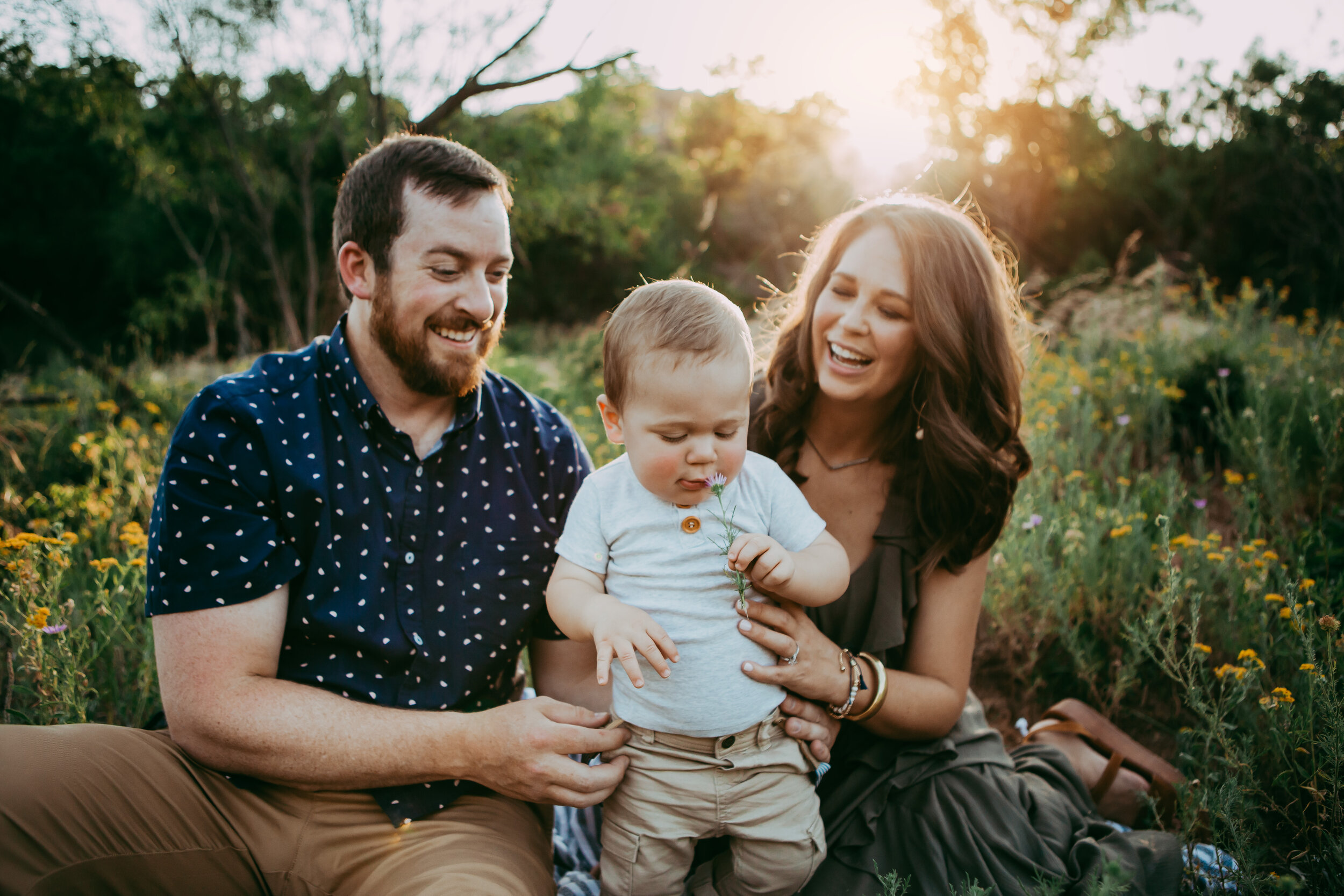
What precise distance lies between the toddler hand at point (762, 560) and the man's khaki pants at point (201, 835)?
0.87 m

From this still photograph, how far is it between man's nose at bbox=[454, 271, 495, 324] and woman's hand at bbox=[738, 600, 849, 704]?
1.04 metres

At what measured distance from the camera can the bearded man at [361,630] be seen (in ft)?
5.31

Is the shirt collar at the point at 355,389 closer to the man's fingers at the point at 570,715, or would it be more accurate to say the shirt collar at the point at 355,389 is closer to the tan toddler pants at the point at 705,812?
the man's fingers at the point at 570,715

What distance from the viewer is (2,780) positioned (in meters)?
1.47

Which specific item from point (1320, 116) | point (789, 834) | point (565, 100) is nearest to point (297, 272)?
point (565, 100)

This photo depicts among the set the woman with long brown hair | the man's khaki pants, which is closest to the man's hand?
the man's khaki pants

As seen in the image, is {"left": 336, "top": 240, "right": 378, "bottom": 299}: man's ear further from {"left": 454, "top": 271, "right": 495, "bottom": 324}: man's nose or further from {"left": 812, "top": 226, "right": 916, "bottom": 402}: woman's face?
{"left": 812, "top": 226, "right": 916, "bottom": 402}: woman's face

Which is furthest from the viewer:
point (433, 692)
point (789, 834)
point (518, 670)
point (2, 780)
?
point (518, 670)

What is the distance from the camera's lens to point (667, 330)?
5.08ft

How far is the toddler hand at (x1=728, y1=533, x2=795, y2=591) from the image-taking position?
1530 mm

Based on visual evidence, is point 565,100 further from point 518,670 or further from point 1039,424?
point 518,670

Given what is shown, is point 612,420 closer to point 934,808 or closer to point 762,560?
point 762,560

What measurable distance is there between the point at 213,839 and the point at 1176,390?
503cm

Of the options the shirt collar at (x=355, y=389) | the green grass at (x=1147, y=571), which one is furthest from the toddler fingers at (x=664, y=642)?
the green grass at (x=1147, y=571)
